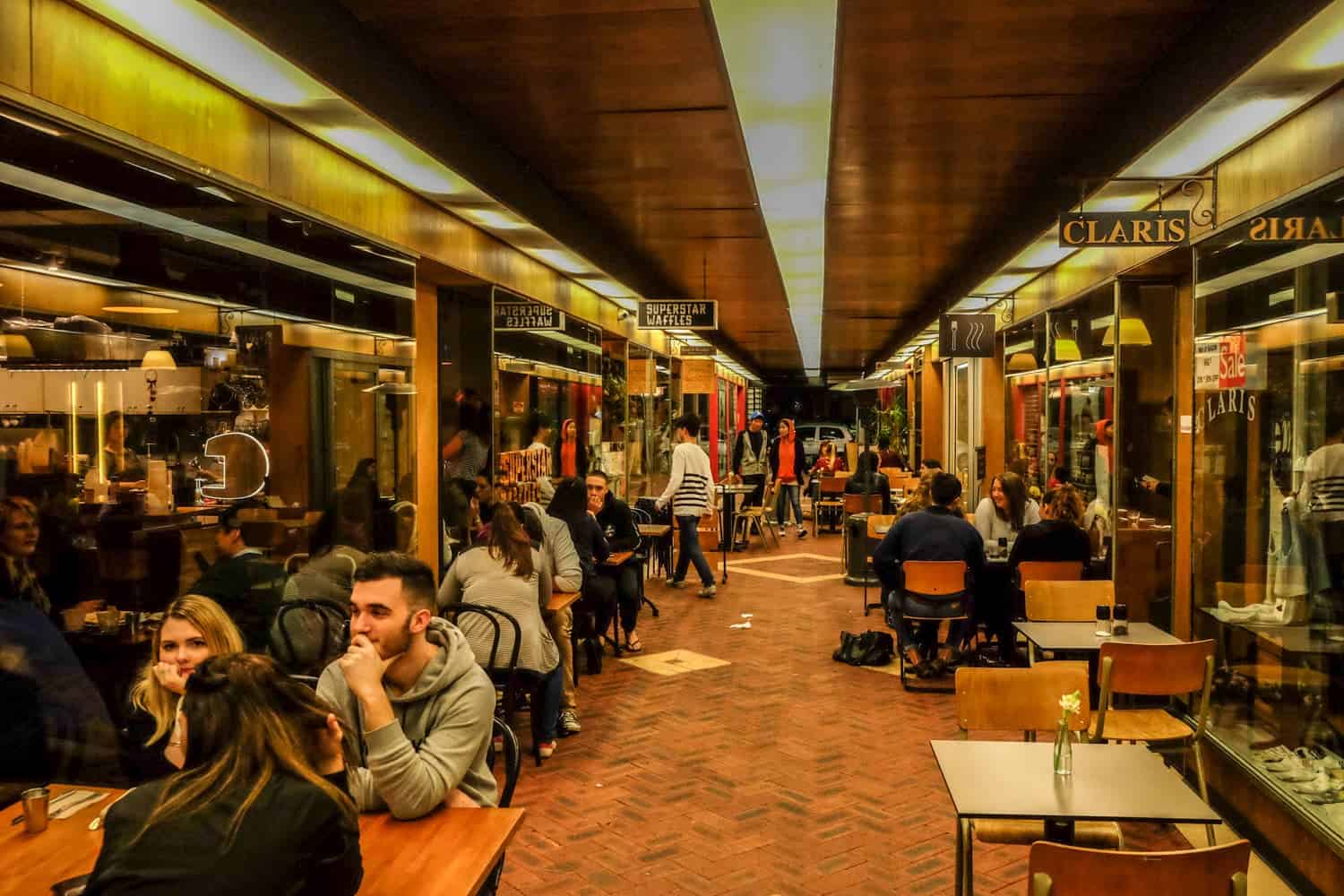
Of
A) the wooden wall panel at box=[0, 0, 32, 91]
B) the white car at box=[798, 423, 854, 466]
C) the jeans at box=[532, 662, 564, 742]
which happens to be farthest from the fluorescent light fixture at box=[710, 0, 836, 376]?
the white car at box=[798, 423, 854, 466]

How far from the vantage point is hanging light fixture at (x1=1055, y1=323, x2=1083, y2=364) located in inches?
352

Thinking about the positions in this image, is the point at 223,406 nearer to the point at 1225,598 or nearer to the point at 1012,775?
the point at 1012,775

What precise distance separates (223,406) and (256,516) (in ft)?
1.76

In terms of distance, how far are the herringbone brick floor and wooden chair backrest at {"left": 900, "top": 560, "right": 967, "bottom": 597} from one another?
2.31ft

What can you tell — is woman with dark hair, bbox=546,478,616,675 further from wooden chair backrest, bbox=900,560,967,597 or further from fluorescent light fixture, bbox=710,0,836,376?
fluorescent light fixture, bbox=710,0,836,376

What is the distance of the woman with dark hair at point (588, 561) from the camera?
281 inches

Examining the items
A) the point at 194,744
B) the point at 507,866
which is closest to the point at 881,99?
the point at 507,866

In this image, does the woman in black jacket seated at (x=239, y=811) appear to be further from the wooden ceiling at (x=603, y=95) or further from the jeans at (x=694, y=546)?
the jeans at (x=694, y=546)

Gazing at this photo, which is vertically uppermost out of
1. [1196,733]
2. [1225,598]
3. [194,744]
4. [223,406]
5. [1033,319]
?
[1033,319]

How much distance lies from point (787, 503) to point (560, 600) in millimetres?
11864

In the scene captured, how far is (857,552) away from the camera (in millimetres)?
11039

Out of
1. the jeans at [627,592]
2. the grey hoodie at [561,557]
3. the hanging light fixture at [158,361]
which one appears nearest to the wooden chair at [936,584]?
the jeans at [627,592]

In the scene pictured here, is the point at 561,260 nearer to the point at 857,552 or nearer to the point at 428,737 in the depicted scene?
the point at 857,552

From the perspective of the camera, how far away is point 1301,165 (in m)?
4.44
